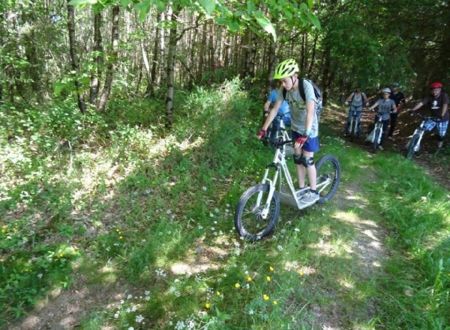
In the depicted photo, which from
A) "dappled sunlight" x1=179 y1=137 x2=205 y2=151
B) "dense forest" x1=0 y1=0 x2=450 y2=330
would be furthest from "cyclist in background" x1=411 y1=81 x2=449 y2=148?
"dappled sunlight" x1=179 y1=137 x2=205 y2=151

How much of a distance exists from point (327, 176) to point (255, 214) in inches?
69.8

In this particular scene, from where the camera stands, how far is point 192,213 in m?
5.21

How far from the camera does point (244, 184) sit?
6277mm

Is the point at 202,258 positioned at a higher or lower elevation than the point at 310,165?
lower

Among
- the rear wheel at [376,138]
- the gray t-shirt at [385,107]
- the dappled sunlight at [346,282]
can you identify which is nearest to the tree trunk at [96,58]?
the dappled sunlight at [346,282]

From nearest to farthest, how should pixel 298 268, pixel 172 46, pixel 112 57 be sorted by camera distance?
pixel 298 268, pixel 112 57, pixel 172 46

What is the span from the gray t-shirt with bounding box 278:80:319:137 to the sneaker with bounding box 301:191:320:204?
2.97 ft

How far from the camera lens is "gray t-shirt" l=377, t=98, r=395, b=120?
9922 mm

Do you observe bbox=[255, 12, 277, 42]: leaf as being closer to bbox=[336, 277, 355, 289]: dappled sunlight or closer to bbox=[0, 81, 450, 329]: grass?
bbox=[0, 81, 450, 329]: grass

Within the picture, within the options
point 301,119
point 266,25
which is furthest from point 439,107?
point 266,25

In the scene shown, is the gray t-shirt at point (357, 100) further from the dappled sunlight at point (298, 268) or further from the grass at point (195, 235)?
the dappled sunlight at point (298, 268)

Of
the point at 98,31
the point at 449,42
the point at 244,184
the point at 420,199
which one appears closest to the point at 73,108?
the point at 98,31

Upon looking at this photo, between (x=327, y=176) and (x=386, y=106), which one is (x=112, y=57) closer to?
(x=327, y=176)

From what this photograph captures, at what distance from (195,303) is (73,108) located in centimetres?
496
